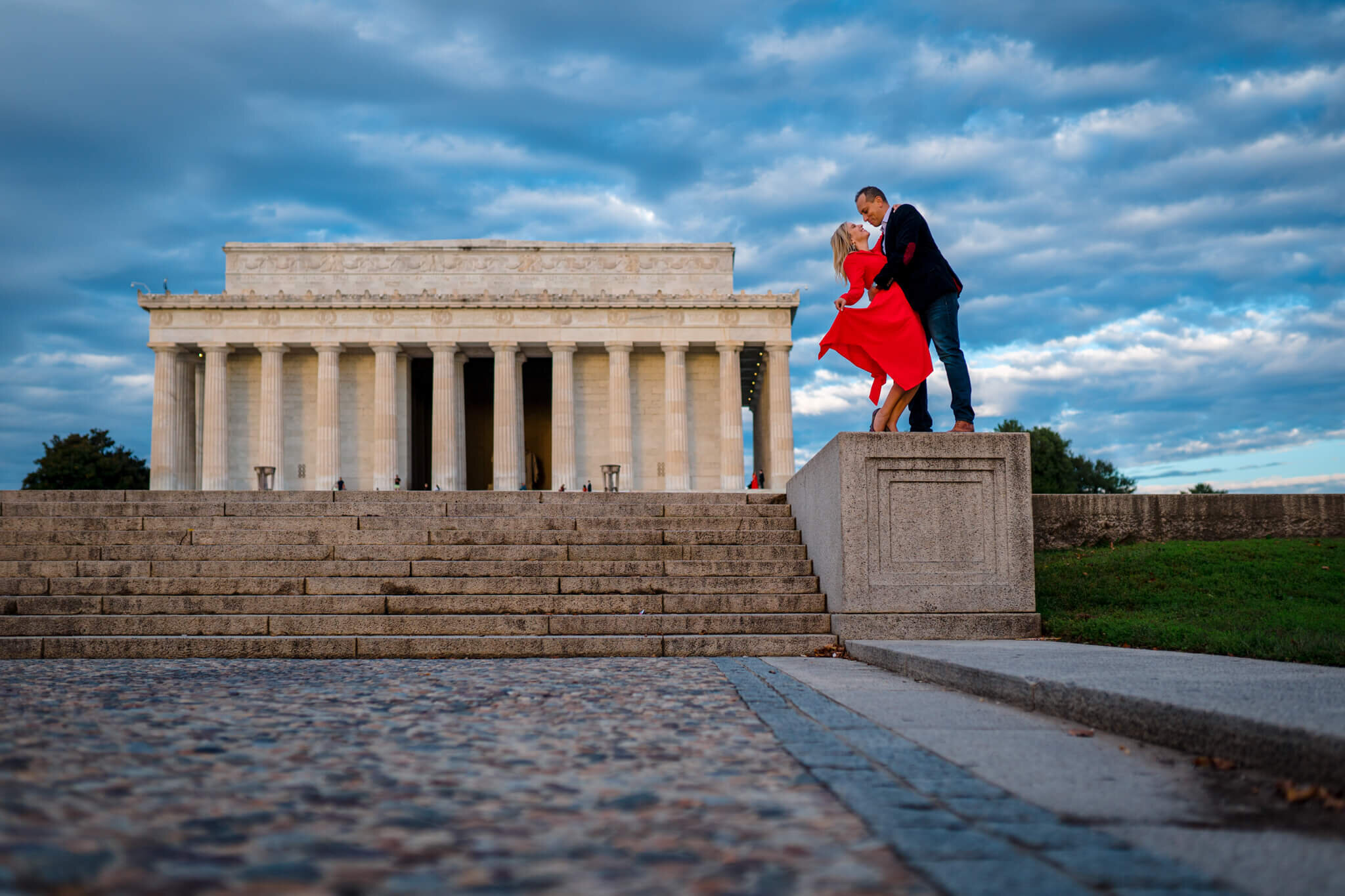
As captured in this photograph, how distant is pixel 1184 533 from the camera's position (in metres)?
14.0

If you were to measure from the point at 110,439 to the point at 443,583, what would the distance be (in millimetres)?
55645

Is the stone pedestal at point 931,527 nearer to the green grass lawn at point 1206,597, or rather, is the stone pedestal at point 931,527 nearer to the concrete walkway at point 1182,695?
the green grass lawn at point 1206,597

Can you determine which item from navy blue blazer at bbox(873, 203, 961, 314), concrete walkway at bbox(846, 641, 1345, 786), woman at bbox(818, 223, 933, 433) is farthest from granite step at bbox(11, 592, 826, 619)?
navy blue blazer at bbox(873, 203, 961, 314)

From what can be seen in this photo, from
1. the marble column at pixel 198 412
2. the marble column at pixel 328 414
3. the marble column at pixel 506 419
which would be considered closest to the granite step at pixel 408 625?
the marble column at pixel 506 419

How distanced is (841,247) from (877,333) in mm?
1111

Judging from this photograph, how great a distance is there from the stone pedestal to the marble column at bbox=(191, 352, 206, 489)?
4521 centimetres

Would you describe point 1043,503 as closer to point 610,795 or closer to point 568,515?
point 568,515

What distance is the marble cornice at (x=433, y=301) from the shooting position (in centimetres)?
4644

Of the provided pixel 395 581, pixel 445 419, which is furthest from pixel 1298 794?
pixel 445 419

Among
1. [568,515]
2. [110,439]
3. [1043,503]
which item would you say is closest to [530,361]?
[110,439]

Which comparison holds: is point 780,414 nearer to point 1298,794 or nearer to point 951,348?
point 951,348

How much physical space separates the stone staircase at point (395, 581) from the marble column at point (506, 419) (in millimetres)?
30967

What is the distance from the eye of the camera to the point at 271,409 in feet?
156

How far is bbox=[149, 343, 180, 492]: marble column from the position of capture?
46625mm
